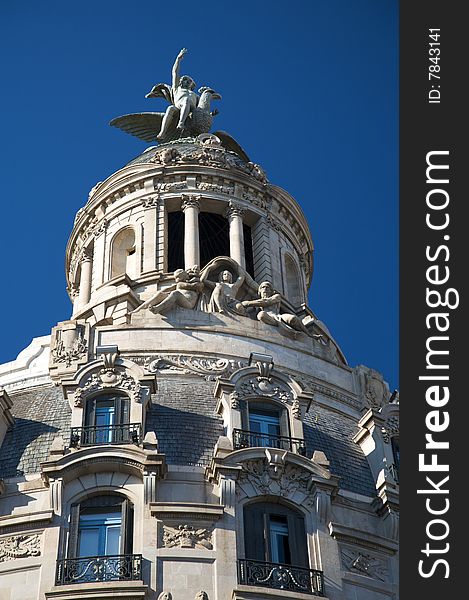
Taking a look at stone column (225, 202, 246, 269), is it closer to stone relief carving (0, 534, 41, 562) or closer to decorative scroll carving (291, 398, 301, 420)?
decorative scroll carving (291, 398, 301, 420)

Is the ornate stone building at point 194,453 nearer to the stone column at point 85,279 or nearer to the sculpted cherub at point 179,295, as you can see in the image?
the sculpted cherub at point 179,295

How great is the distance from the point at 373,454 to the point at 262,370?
362 centimetres

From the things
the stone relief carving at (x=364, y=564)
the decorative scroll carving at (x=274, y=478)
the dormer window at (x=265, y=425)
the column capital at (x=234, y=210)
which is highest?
the column capital at (x=234, y=210)

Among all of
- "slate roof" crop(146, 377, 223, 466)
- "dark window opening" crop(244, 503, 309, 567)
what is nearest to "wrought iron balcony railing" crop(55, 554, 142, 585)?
"dark window opening" crop(244, 503, 309, 567)

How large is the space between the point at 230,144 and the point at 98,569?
2991cm

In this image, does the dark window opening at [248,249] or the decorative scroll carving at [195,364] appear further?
the dark window opening at [248,249]

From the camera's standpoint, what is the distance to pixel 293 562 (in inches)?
1051

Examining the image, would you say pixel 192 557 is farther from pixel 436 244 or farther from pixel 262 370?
pixel 436 244

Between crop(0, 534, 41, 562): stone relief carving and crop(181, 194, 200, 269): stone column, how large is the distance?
16755 millimetres

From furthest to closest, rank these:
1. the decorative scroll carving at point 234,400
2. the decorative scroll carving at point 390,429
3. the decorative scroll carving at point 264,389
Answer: the decorative scroll carving at point 390,429 → the decorative scroll carving at point 264,389 → the decorative scroll carving at point 234,400

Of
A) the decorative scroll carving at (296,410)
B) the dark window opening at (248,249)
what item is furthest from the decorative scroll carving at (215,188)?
the decorative scroll carving at (296,410)

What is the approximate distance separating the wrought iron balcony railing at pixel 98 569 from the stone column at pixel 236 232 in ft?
60.0

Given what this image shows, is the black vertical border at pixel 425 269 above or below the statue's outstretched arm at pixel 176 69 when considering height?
below

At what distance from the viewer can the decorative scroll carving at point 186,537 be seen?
2620 cm
